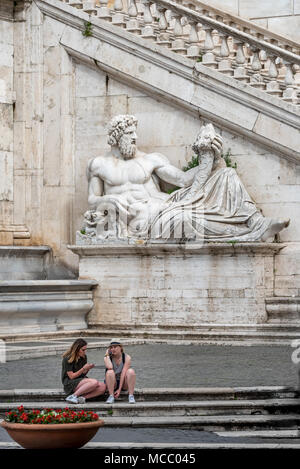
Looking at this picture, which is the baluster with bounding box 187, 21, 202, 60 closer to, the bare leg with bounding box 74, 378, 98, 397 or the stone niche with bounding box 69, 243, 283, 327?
the stone niche with bounding box 69, 243, 283, 327

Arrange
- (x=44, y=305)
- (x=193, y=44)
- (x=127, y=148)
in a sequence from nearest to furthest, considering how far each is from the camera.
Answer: (x=44, y=305) < (x=127, y=148) < (x=193, y=44)

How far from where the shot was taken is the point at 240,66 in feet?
64.1

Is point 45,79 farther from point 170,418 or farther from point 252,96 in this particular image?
point 170,418

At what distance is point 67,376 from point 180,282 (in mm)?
6501

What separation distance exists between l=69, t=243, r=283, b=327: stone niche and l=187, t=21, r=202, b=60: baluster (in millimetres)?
3240

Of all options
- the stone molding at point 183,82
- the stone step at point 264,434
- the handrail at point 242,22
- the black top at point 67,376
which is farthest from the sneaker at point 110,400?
the handrail at point 242,22

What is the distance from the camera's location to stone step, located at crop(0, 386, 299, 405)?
40.6 feet

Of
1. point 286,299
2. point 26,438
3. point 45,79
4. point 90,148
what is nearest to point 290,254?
point 286,299

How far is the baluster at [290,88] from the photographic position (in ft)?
62.5

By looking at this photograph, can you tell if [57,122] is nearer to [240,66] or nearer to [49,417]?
[240,66]

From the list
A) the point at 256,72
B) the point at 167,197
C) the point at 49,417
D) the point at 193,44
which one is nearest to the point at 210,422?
the point at 49,417

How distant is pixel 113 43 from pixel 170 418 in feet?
32.6

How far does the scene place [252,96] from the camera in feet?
62.9

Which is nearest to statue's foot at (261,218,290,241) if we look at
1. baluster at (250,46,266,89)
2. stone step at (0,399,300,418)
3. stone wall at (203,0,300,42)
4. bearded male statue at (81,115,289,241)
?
→ bearded male statue at (81,115,289,241)
